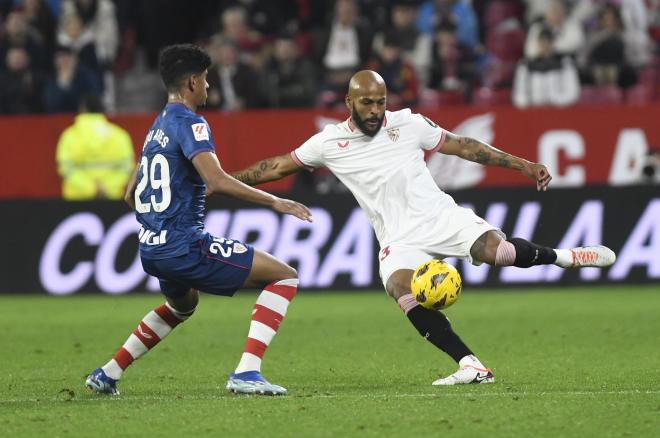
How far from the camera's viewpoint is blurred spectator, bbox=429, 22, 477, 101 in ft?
61.6

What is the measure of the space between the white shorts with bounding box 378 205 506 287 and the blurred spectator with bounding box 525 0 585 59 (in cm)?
992

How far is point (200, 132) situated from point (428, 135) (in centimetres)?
182

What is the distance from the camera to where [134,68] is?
65.9 ft

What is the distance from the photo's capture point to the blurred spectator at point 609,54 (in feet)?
60.7

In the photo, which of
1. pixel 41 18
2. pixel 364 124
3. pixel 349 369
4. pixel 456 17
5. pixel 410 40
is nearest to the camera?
pixel 364 124

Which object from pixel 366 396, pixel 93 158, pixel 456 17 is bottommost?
pixel 366 396

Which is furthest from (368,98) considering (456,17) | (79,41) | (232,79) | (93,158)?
(456,17)

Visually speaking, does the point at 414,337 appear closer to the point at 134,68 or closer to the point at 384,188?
the point at 384,188

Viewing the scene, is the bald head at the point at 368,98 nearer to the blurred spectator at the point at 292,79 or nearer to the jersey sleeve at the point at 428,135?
the jersey sleeve at the point at 428,135

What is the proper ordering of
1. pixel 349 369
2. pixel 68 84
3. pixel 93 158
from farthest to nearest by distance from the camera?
pixel 68 84 < pixel 93 158 < pixel 349 369

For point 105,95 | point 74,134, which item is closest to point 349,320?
point 74,134

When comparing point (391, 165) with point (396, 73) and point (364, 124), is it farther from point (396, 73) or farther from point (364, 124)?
point (396, 73)

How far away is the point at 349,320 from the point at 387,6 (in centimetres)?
816

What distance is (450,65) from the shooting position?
61.7ft
